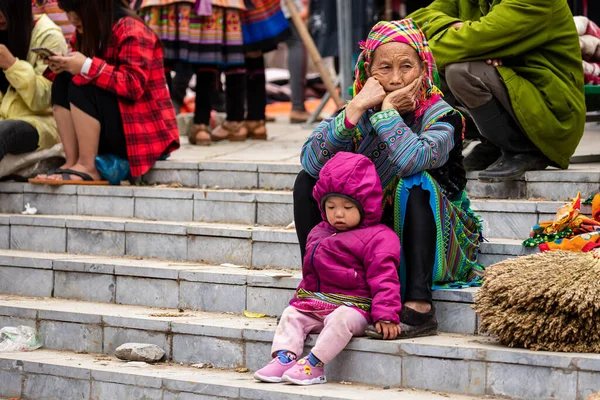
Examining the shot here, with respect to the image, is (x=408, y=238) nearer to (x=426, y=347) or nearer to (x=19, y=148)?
(x=426, y=347)

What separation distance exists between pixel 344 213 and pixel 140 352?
1.18m

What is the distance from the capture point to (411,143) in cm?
435

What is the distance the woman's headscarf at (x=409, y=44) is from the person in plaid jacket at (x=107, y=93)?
2149 mm

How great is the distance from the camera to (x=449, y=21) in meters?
5.66

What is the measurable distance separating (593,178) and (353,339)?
169cm

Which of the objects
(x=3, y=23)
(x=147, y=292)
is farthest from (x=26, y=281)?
(x=3, y=23)

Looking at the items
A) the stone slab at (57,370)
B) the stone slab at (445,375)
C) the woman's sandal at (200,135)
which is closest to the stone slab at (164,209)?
the stone slab at (57,370)

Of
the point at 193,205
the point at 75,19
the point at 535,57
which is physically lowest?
the point at 193,205

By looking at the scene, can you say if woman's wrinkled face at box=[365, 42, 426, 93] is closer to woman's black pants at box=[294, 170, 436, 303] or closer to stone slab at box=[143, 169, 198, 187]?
woman's black pants at box=[294, 170, 436, 303]

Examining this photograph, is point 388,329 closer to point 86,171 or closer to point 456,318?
point 456,318

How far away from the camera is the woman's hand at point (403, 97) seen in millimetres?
4492

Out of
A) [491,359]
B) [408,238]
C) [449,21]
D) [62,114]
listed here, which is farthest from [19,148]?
[491,359]

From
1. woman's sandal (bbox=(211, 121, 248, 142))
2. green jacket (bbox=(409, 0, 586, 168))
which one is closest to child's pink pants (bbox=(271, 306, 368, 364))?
green jacket (bbox=(409, 0, 586, 168))

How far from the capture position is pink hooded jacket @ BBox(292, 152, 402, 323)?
4246mm
